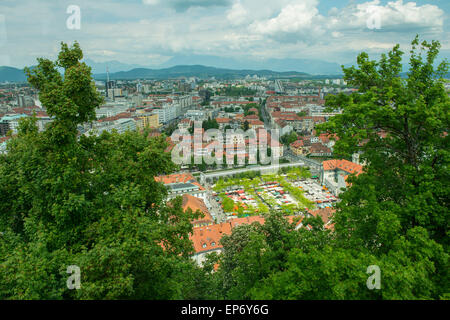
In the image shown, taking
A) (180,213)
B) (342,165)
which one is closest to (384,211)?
(180,213)

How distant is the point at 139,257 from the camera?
173 inches

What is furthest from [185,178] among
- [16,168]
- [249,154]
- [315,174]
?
[16,168]

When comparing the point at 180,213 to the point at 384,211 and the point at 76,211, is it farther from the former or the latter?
the point at 384,211

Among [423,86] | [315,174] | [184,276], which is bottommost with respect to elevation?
[315,174]

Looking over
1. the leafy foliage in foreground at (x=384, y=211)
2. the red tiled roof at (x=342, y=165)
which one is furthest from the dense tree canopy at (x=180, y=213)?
the red tiled roof at (x=342, y=165)

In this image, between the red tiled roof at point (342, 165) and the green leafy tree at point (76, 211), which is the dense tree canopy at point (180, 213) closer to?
the green leafy tree at point (76, 211)

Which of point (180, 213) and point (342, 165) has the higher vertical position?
point (180, 213)

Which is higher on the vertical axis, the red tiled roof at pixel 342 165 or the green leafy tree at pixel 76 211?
the green leafy tree at pixel 76 211

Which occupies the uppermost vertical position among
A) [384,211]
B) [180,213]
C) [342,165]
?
[384,211]

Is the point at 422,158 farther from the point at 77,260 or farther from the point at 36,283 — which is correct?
the point at 36,283

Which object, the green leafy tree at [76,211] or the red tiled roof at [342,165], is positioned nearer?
the green leafy tree at [76,211]

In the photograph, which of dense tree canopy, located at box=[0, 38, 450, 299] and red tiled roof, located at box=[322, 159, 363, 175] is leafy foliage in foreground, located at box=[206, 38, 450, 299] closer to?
dense tree canopy, located at box=[0, 38, 450, 299]

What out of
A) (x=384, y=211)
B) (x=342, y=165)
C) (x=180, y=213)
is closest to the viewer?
(x=384, y=211)
